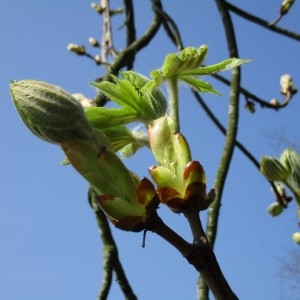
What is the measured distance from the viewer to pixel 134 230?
551 mm

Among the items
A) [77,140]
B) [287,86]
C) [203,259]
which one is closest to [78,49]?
[287,86]

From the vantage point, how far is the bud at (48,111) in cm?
58

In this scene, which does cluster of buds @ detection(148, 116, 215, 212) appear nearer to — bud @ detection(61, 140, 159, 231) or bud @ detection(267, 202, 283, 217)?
bud @ detection(61, 140, 159, 231)

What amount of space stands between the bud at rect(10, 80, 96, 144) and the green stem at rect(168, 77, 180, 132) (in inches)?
4.7

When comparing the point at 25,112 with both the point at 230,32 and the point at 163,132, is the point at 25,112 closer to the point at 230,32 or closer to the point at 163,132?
the point at 163,132

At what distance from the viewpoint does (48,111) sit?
0.58 m

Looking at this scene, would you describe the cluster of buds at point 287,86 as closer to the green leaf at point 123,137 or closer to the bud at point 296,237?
the bud at point 296,237

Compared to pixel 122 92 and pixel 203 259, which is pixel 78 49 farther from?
pixel 203 259

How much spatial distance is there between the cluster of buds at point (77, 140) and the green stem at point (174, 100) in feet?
0.34

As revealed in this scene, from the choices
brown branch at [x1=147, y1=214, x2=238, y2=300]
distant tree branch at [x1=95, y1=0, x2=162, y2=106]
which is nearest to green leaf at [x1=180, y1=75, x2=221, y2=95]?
brown branch at [x1=147, y1=214, x2=238, y2=300]

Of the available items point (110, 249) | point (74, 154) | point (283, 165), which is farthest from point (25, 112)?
point (110, 249)

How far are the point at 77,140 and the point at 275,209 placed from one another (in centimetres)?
94

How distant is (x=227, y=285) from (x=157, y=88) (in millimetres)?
284

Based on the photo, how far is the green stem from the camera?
2.22ft
